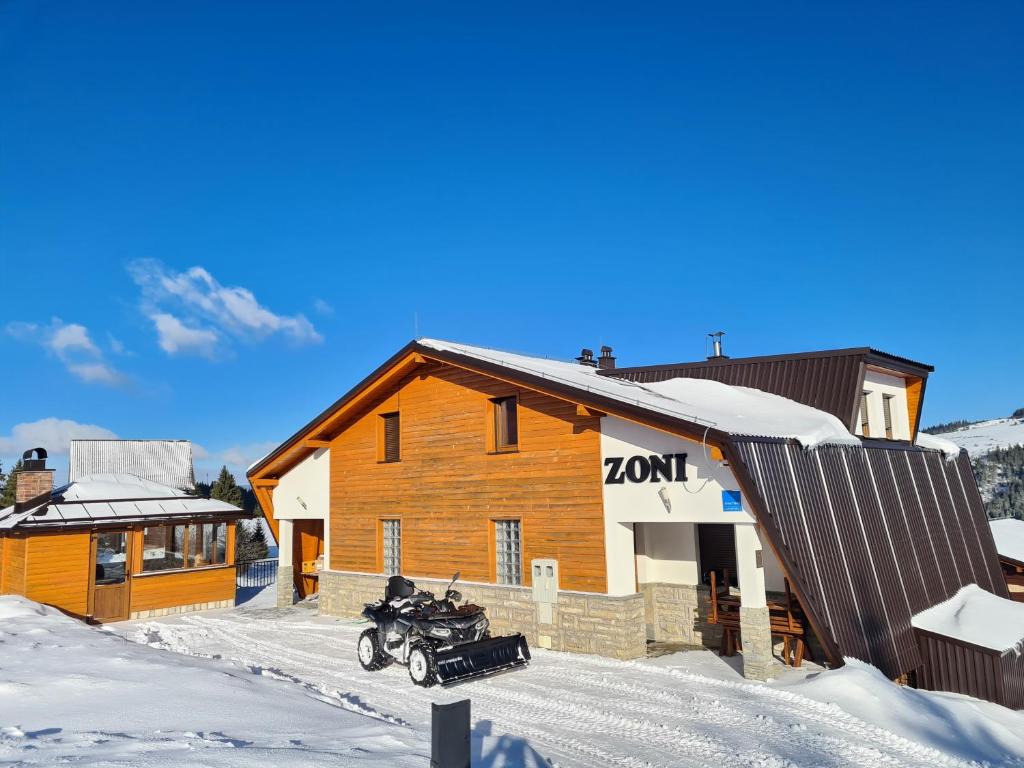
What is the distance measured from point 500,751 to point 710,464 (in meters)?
5.53

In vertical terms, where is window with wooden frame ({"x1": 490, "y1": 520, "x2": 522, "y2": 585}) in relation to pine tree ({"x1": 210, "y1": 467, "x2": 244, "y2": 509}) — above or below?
below

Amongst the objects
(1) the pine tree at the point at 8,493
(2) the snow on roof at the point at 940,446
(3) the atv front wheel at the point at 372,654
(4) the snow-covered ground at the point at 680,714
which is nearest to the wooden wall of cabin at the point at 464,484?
(4) the snow-covered ground at the point at 680,714

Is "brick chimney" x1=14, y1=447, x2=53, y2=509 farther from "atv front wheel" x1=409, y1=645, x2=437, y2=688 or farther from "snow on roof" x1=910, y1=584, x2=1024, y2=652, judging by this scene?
"snow on roof" x1=910, y1=584, x2=1024, y2=652

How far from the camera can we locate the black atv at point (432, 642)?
10445mm

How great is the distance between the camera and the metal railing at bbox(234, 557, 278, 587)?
24219mm

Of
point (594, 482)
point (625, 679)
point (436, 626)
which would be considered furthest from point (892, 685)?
point (436, 626)

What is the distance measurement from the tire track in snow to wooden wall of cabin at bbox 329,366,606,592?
7.24ft

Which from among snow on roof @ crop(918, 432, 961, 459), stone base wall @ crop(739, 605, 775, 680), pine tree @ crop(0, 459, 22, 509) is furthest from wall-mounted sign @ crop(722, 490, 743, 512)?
pine tree @ crop(0, 459, 22, 509)

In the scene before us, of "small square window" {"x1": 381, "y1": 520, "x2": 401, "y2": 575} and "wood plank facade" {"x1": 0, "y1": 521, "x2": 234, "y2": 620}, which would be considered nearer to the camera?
"wood plank facade" {"x1": 0, "y1": 521, "x2": 234, "y2": 620}

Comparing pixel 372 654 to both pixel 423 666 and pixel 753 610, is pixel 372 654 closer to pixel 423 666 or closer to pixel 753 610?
pixel 423 666

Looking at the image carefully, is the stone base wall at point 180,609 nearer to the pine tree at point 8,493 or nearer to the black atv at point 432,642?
the black atv at point 432,642

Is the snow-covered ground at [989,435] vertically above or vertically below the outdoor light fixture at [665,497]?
above

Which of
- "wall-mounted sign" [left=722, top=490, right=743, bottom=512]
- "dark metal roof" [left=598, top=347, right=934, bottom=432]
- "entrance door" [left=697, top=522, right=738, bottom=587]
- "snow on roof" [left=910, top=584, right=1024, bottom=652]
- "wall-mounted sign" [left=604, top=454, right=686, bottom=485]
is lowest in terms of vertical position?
"snow on roof" [left=910, top=584, right=1024, bottom=652]

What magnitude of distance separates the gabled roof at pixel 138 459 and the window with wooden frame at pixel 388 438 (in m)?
21.5
